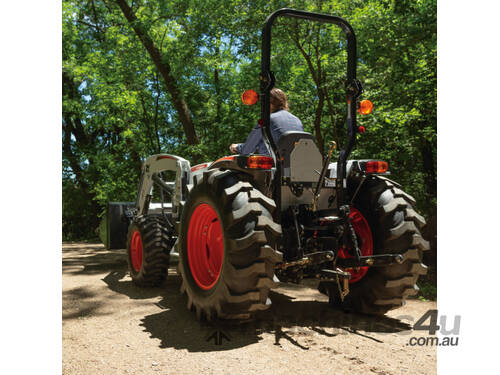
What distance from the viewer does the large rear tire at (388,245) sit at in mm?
3705

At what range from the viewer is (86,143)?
Answer: 17.1 m

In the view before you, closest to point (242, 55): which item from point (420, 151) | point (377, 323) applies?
point (420, 151)

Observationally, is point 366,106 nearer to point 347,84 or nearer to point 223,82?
point 347,84

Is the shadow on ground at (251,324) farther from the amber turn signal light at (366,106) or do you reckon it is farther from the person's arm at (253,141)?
the amber turn signal light at (366,106)

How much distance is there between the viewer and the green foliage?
320 inches

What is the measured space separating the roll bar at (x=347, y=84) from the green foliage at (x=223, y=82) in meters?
3.79

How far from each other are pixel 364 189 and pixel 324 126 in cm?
702

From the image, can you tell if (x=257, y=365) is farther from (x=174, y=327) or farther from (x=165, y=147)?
(x=165, y=147)

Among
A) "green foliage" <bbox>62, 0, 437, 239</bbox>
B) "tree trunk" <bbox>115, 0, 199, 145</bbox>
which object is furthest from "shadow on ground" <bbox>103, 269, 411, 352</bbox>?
"tree trunk" <bbox>115, 0, 199, 145</bbox>

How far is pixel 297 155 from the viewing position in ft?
12.3

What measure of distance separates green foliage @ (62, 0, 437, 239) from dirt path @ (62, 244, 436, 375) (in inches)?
186

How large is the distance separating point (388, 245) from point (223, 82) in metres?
10.6

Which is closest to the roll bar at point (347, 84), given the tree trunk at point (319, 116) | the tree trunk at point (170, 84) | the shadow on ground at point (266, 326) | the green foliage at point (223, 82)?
the shadow on ground at point (266, 326)
